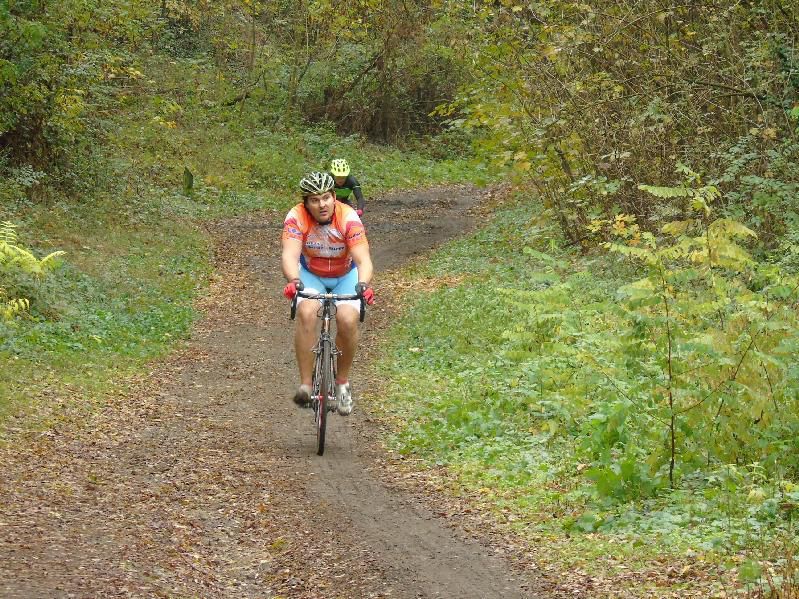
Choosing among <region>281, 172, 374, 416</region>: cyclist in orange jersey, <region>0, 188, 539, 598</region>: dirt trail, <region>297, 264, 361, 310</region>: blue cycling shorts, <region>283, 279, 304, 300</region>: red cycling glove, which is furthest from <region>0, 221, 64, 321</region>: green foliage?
<region>283, 279, 304, 300</region>: red cycling glove

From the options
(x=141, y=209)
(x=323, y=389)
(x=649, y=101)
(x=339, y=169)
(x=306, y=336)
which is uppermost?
(x=649, y=101)

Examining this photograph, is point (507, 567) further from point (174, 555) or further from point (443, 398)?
point (443, 398)

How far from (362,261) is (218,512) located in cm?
282

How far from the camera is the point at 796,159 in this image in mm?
14219

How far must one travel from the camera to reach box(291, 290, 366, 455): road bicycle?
898 centimetres

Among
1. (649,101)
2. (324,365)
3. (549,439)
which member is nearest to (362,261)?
(324,365)

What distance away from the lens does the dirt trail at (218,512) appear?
5.89 meters

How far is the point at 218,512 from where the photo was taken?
742 cm

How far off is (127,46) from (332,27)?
34.0 ft

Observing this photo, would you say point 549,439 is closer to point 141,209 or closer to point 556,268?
point 556,268

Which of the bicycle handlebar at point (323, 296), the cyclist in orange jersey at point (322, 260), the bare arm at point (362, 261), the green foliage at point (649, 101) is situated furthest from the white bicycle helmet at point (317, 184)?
the green foliage at point (649, 101)

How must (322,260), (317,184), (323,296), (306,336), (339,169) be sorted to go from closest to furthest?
1. (323,296)
2. (317,184)
3. (306,336)
4. (322,260)
5. (339,169)

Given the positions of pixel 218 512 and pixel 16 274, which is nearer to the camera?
pixel 218 512

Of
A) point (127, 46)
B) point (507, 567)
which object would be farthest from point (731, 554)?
point (127, 46)
